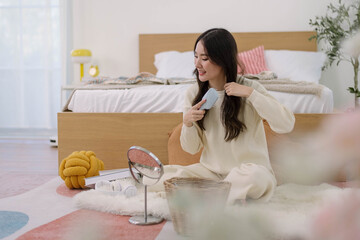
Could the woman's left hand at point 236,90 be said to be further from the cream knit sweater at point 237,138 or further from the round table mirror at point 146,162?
the round table mirror at point 146,162

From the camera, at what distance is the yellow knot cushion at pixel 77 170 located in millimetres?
2000

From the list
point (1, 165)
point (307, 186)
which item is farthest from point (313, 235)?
point (1, 165)

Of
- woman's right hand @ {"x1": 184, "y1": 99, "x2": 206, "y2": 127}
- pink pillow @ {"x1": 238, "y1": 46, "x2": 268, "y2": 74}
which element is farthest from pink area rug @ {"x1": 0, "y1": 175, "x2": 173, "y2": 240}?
pink pillow @ {"x1": 238, "y1": 46, "x2": 268, "y2": 74}

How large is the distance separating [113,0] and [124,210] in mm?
3146

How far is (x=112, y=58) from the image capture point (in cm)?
430

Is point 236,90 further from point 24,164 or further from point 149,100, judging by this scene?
point 24,164

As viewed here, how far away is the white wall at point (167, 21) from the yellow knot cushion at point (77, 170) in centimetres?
231

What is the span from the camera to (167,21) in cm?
420

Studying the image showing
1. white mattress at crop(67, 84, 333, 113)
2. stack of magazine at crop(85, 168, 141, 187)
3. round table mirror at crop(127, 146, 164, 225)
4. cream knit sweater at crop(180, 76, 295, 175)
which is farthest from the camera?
white mattress at crop(67, 84, 333, 113)

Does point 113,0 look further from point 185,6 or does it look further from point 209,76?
point 209,76

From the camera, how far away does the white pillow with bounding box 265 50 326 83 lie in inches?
138

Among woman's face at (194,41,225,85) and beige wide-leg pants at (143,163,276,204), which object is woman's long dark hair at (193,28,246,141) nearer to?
woman's face at (194,41,225,85)

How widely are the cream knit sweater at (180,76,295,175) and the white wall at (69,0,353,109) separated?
247 centimetres

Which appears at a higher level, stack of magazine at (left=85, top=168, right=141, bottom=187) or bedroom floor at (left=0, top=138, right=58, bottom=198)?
stack of magazine at (left=85, top=168, right=141, bottom=187)
